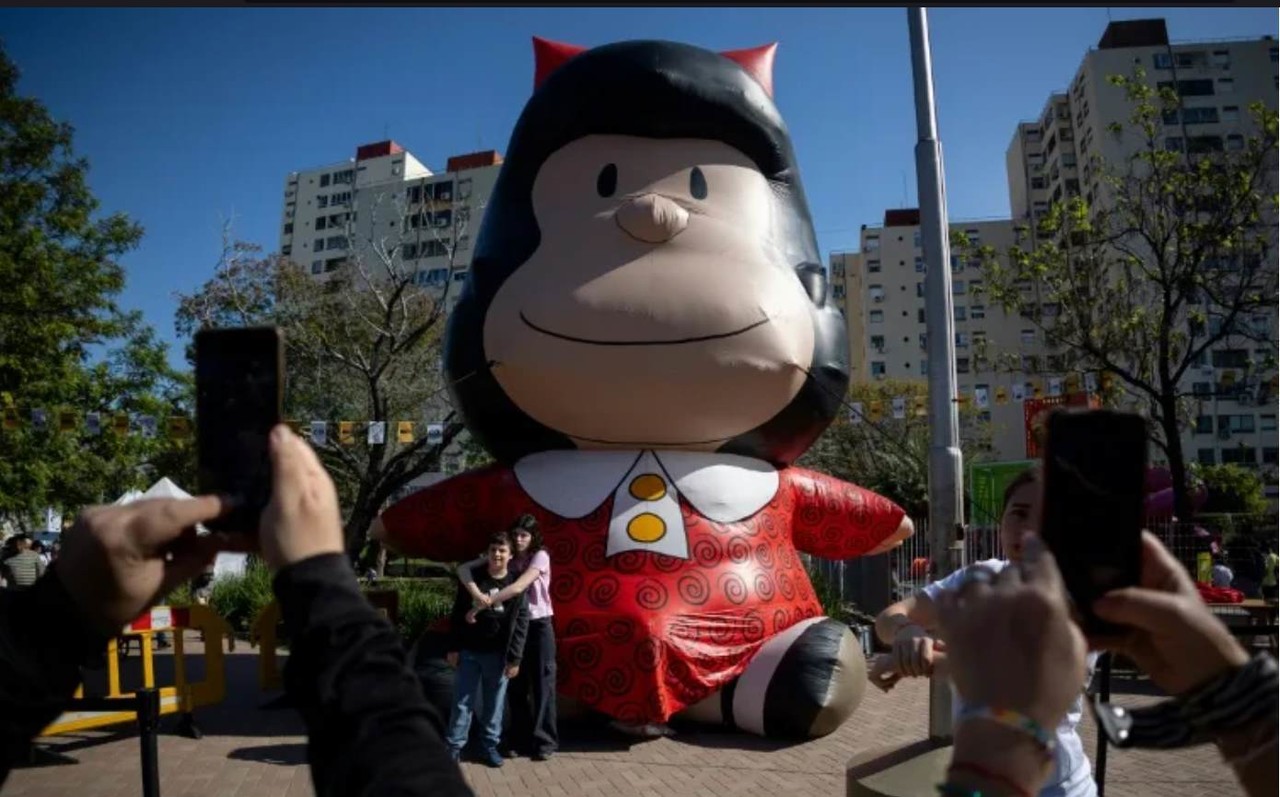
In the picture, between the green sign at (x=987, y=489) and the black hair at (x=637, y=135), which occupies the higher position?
the black hair at (x=637, y=135)

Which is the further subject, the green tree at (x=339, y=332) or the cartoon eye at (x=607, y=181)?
the green tree at (x=339, y=332)

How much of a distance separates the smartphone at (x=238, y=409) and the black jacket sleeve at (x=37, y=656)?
7.6 inches

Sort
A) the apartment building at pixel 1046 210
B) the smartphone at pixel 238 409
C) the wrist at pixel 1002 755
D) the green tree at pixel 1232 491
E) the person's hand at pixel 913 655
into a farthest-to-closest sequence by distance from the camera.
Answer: the apartment building at pixel 1046 210, the green tree at pixel 1232 491, the person's hand at pixel 913 655, the smartphone at pixel 238 409, the wrist at pixel 1002 755

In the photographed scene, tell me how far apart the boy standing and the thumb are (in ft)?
15.1

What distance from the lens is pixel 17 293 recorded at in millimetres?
12477

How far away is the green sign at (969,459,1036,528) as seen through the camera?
49.4ft

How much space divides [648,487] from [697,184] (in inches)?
79.2

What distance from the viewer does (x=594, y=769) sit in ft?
17.5

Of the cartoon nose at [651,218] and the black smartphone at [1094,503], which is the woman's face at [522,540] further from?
the black smartphone at [1094,503]

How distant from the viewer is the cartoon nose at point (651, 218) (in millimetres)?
5680

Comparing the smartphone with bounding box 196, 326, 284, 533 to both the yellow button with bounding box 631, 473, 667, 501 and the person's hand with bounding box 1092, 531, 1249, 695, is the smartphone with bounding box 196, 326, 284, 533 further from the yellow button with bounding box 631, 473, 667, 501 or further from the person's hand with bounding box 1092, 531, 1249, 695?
the yellow button with bounding box 631, 473, 667, 501

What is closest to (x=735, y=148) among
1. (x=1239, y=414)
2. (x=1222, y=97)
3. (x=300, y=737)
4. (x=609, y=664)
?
(x=609, y=664)

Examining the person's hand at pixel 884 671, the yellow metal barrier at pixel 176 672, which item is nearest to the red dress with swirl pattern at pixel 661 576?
the yellow metal barrier at pixel 176 672

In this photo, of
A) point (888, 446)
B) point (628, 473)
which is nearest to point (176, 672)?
point (628, 473)
